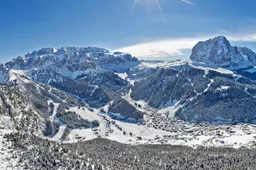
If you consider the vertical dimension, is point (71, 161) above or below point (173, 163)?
above

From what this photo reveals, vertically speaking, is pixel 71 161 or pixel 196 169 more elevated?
pixel 71 161

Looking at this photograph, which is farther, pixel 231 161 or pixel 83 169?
pixel 231 161

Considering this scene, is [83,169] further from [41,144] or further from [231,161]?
[231,161]

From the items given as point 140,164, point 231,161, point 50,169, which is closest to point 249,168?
point 231,161

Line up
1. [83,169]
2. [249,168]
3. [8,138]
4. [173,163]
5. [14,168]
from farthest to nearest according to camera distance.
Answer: [173,163] < [249,168] < [8,138] < [83,169] < [14,168]

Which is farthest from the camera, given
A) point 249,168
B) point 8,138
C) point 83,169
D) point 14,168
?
point 249,168

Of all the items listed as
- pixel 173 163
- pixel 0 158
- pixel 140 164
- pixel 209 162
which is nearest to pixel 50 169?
pixel 0 158

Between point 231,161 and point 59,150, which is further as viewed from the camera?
point 231,161

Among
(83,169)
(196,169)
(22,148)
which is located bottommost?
(196,169)

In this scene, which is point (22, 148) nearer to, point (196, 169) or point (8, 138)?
point (8, 138)
